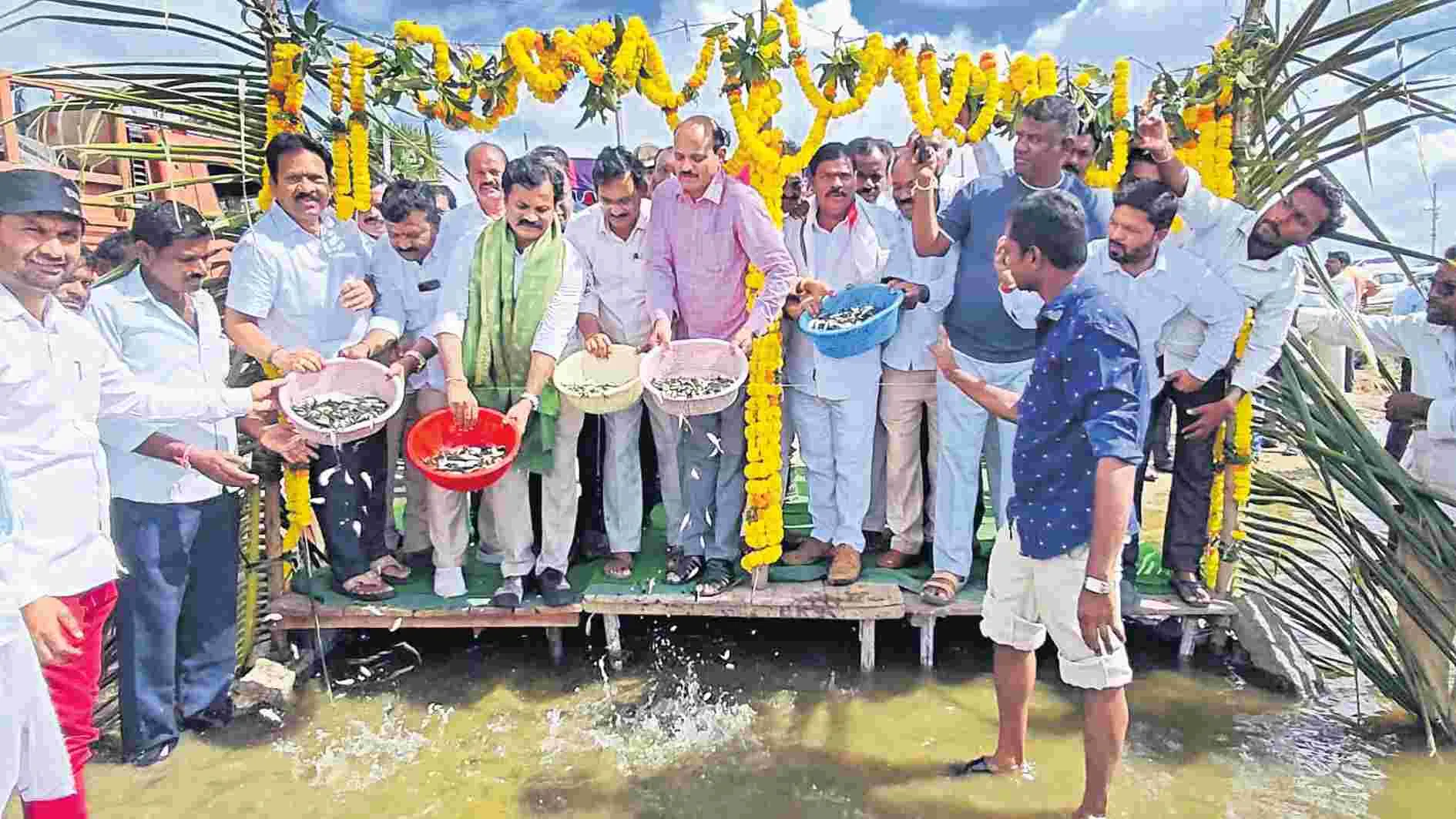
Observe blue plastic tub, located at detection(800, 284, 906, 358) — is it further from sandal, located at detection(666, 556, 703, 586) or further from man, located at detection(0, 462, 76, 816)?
man, located at detection(0, 462, 76, 816)

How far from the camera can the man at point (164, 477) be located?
3.29 meters

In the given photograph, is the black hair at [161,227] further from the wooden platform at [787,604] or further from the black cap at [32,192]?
the wooden platform at [787,604]

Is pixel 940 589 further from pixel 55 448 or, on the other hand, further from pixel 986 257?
pixel 55 448

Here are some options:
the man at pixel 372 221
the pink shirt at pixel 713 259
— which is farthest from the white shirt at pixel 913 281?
the man at pixel 372 221

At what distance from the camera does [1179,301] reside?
3.97 metres

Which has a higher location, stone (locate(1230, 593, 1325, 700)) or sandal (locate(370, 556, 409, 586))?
sandal (locate(370, 556, 409, 586))

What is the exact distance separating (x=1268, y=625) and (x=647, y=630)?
10.1 feet

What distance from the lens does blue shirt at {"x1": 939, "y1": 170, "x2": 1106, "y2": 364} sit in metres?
3.96

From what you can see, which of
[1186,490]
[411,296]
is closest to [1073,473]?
[1186,490]

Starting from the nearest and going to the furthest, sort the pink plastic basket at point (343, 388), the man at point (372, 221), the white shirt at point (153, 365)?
the white shirt at point (153, 365)
the pink plastic basket at point (343, 388)
the man at point (372, 221)

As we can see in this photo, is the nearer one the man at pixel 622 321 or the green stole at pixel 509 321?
the green stole at pixel 509 321

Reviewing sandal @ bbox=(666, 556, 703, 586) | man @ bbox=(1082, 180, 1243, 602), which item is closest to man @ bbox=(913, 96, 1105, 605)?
man @ bbox=(1082, 180, 1243, 602)

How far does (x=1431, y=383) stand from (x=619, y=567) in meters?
3.73

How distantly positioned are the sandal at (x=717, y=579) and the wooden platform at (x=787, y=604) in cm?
4
